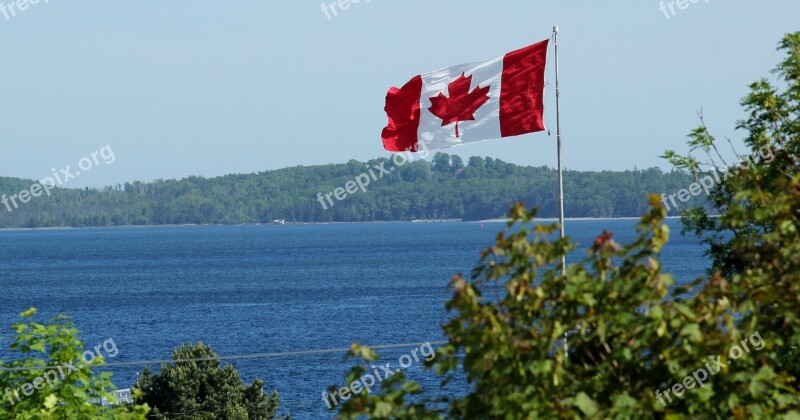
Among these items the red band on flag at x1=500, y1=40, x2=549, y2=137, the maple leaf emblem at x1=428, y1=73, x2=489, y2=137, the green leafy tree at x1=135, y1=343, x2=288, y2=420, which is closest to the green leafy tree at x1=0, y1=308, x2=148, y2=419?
the maple leaf emblem at x1=428, y1=73, x2=489, y2=137

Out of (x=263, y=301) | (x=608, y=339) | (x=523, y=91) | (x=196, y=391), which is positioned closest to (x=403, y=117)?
(x=523, y=91)

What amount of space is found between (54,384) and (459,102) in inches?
283

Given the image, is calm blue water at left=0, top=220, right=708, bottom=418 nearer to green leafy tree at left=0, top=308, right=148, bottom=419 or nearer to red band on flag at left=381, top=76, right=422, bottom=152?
red band on flag at left=381, top=76, right=422, bottom=152

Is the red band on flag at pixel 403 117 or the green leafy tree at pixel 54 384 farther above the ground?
the red band on flag at pixel 403 117

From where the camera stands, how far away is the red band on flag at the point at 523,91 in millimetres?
15273

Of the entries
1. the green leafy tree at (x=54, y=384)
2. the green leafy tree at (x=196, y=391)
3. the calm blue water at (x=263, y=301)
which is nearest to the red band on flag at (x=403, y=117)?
the green leafy tree at (x=54, y=384)

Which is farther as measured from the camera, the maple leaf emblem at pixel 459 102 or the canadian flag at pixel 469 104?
the maple leaf emblem at pixel 459 102

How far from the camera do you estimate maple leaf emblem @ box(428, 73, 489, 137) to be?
15594 mm

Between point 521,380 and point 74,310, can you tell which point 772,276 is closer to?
point 521,380

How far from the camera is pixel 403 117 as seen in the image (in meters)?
16.0

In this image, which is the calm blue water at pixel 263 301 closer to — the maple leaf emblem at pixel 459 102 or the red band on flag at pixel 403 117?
the red band on flag at pixel 403 117

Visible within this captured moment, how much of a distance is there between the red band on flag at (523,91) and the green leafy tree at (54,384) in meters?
6.86

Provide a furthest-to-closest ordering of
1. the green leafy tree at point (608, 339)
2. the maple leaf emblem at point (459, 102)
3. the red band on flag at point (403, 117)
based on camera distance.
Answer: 1. the red band on flag at point (403, 117)
2. the maple leaf emblem at point (459, 102)
3. the green leafy tree at point (608, 339)

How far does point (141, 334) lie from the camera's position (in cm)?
7356
